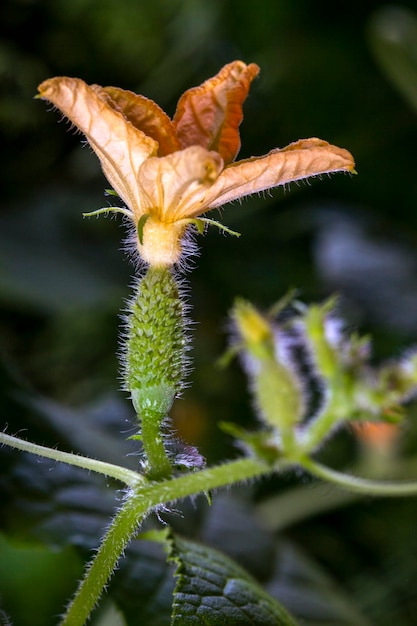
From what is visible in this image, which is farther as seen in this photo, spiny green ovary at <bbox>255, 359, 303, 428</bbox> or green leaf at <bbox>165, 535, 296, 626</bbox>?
spiny green ovary at <bbox>255, 359, 303, 428</bbox>

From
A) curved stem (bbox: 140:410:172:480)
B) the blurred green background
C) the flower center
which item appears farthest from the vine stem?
the blurred green background

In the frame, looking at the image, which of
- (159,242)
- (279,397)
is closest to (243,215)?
(279,397)

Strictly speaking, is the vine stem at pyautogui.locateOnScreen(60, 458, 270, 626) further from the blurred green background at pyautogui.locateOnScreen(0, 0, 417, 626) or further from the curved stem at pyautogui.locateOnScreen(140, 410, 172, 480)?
the blurred green background at pyautogui.locateOnScreen(0, 0, 417, 626)

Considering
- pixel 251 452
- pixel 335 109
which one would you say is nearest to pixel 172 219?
pixel 251 452

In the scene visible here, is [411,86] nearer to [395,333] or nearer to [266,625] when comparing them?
[395,333]

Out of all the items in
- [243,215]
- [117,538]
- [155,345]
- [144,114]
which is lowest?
[117,538]

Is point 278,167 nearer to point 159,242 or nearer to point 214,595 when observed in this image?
point 159,242
